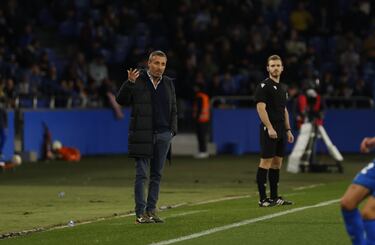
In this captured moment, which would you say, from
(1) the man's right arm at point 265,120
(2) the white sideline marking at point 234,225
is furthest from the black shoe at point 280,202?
(1) the man's right arm at point 265,120

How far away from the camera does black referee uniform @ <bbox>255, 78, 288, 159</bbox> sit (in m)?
16.7

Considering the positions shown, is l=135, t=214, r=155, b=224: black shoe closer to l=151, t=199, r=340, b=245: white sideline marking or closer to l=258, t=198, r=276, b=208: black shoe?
l=151, t=199, r=340, b=245: white sideline marking

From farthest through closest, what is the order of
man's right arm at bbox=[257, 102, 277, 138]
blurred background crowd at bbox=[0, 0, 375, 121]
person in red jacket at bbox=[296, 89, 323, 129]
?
1. blurred background crowd at bbox=[0, 0, 375, 121]
2. person in red jacket at bbox=[296, 89, 323, 129]
3. man's right arm at bbox=[257, 102, 277, 138]

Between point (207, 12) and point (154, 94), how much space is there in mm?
22891

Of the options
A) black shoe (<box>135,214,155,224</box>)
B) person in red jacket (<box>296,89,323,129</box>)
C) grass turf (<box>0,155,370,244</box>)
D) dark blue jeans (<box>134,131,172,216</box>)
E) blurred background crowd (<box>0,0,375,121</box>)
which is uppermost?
blurred background crowd (<box>0,0,375,121</box>)

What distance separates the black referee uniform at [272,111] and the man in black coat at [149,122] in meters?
2.46

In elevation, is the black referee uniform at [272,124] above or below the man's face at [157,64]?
below

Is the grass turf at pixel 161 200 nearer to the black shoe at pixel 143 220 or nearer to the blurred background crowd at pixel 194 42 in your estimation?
the black shoe at pixel 143 220

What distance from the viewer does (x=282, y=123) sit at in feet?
55.2

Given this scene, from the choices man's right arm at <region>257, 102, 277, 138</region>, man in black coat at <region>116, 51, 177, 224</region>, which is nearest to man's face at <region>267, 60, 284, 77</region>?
man's right arm at <region>257, 102, 277, 138</region>

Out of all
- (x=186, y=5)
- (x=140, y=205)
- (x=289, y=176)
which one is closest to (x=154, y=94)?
(x=140, y=205)

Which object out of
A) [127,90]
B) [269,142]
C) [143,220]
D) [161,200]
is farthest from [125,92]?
[161,200]

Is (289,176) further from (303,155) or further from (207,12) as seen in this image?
(207,12)

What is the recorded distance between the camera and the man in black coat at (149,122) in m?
14.1
